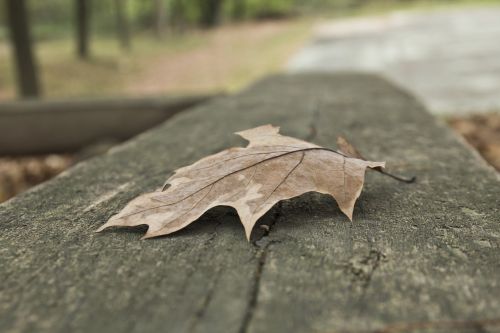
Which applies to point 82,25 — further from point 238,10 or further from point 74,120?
point 238,10

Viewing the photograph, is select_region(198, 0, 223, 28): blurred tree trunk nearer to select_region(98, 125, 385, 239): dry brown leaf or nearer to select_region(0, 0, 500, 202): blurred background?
select_region(0, 0, 500, 202): blurred background

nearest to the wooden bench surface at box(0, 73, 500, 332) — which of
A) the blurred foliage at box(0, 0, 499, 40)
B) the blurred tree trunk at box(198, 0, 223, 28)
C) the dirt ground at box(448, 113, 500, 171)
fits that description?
the dirt ground at box(448, 113, 500, 171)

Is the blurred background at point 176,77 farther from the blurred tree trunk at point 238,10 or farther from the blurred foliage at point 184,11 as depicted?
the blurred tree trunk at point 238,10

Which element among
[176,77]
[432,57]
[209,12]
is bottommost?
[176,77]

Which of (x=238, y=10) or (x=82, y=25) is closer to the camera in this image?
(x=82, y=25)

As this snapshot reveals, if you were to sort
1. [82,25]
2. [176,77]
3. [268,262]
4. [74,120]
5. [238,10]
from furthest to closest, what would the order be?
[238,10], [82,25], [176,77], [74,120], [268,262]

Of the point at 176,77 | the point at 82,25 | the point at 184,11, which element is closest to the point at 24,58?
the point at 176,77
